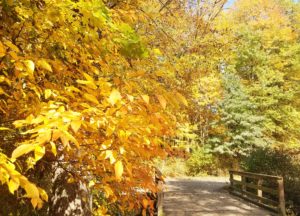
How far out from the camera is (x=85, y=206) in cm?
500

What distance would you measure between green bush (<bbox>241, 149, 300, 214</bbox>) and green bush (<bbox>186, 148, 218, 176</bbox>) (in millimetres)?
12226

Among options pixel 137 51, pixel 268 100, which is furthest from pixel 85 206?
pixel 268 100

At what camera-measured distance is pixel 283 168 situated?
12.5 m

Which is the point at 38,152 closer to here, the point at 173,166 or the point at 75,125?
the point at 75,125

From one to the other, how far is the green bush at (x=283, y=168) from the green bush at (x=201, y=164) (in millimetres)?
12226

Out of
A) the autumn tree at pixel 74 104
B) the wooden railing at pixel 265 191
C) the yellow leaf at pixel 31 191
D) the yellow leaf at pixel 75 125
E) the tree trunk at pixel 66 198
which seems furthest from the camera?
the wooden railing at pixel 265 191

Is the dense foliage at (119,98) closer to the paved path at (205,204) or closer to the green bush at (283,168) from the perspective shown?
the green bush at (283,168)

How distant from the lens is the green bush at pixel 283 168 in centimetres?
1152

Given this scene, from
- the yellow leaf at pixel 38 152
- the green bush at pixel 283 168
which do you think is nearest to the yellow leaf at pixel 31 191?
the yellow leaf at pixel 38 152

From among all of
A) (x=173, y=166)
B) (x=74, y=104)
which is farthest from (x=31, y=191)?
(x=173, y=166)

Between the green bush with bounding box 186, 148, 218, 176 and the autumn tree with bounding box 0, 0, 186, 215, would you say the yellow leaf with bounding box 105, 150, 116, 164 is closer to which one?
the autumn tree with bounding box 0, 0, 186, 215

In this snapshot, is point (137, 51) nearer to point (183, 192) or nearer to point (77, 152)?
point (77, 152)

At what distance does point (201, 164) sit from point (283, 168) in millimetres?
13993

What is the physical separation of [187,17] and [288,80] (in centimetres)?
2548
